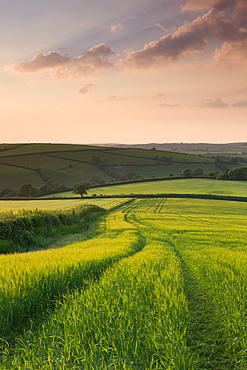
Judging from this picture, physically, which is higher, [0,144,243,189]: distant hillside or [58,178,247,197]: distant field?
[0,144,243,189]: distant hillside

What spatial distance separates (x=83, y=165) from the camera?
160 metres

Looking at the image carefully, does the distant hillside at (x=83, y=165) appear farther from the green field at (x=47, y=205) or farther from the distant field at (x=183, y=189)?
the green field at (x=47, y=205)

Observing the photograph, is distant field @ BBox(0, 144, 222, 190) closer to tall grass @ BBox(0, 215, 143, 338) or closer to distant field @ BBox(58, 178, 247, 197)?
distant field @ BBox(58, 178, 247, 197)

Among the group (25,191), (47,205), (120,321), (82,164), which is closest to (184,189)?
(47,205)

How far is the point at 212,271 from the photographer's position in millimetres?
9555

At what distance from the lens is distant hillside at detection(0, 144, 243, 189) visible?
447ft

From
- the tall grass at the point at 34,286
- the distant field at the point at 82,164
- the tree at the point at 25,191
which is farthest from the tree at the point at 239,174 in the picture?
the tall grass at the point at 34,286

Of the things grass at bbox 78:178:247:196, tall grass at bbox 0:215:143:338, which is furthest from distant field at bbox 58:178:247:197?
tall grass at bbox 0:215:143:338

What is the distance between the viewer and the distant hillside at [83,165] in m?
136

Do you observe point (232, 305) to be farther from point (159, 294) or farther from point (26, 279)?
point (26, 279)

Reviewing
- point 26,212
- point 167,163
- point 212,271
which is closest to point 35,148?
point 167,163

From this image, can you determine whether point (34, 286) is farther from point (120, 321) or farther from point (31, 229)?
point (31, 229)

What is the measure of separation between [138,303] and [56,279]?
2845 mm

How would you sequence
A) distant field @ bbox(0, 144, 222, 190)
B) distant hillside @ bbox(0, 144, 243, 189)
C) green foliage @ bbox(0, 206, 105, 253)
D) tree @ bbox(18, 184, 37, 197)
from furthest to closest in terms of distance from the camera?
1. distant field @ bbox(0, 144, 222, 190)
2. distant hillside @ bbox(0, 144, 243, 189)
3. tree @ bbox(18, 184, 37, 197)
4. green foliage @ bbox(0, 206, 105, 253)
